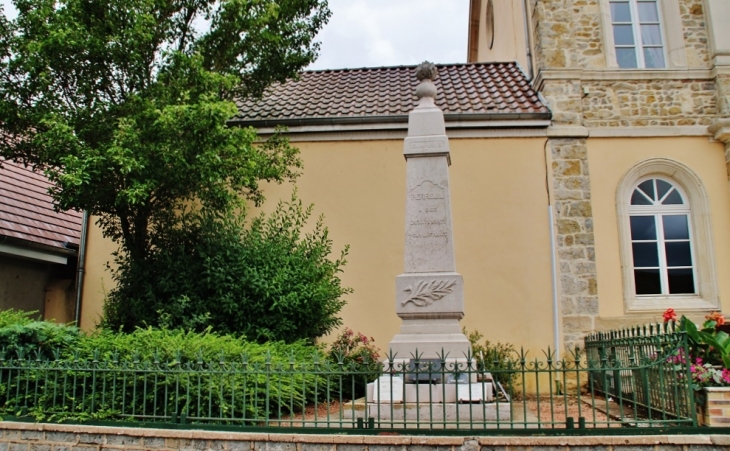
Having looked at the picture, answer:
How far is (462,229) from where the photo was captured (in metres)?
10.9

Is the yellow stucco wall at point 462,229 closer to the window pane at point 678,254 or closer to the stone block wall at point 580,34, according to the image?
the stone block wall at point 580,34

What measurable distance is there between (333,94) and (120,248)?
527 centimetres

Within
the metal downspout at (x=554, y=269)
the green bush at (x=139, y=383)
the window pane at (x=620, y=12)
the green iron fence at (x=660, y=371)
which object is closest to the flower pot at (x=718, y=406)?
the green iron fence at (x=660, y=371)

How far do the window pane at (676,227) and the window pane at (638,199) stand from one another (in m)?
Answer: 0.44

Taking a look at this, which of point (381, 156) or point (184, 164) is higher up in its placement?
point (381, 156)

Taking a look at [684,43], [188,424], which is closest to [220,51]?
[188,424]

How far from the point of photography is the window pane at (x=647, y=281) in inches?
413

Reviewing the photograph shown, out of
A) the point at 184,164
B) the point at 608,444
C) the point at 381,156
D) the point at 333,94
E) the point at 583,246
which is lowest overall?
the point at 608,444

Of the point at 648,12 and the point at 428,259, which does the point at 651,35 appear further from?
the point at 428,259

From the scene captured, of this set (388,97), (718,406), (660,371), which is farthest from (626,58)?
(660,371)

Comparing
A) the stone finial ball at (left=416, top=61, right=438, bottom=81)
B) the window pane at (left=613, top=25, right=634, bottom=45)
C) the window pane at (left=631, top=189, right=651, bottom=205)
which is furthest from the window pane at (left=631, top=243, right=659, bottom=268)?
the stone finial ball at (left=416, top=61, right=438, bottom=81)

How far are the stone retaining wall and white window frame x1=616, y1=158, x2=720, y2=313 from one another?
557cm

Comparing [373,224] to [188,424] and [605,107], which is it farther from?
[188,424]

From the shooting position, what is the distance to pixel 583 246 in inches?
414
